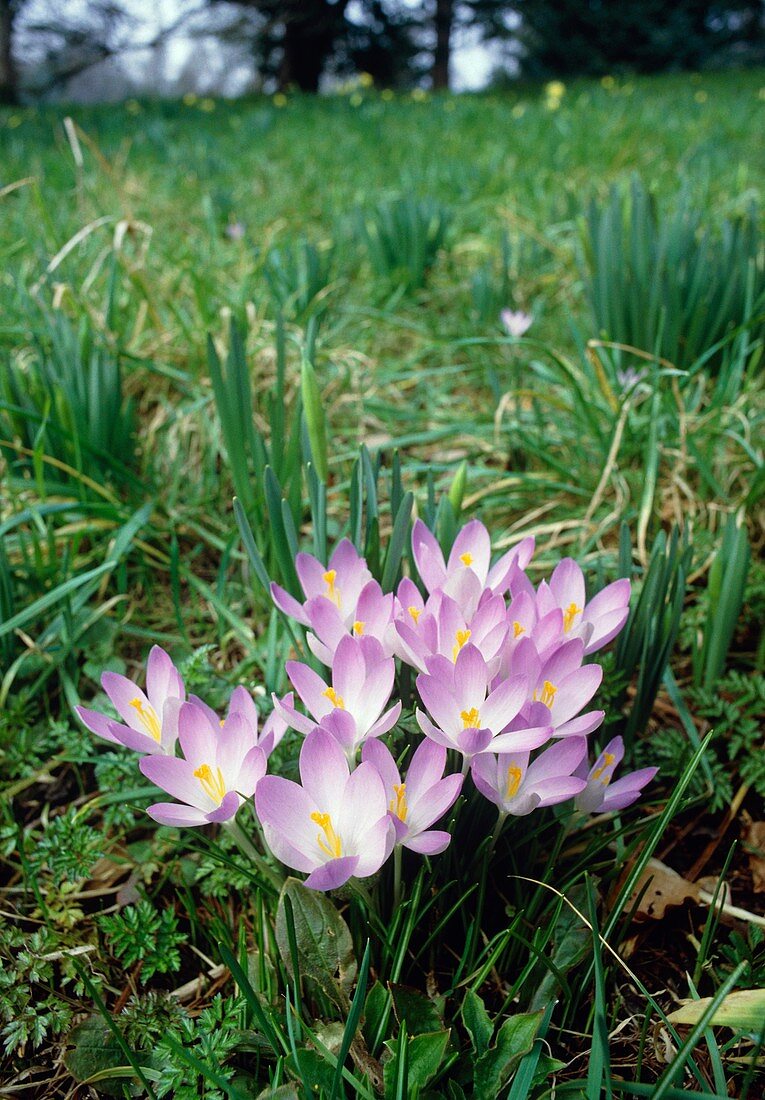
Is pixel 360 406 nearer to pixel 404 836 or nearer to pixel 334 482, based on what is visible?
pixel 334 482

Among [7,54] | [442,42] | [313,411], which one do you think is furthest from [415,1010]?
[442,42]

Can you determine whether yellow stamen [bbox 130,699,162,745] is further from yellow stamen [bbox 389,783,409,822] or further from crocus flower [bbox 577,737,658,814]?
crocus flower [bbox 577,737,658,814]

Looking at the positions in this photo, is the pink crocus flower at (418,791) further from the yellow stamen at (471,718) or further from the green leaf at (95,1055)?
the green leaf at (95,1055)

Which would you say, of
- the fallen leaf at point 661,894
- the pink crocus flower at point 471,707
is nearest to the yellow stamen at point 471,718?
the pink crocus flower at point 471,707

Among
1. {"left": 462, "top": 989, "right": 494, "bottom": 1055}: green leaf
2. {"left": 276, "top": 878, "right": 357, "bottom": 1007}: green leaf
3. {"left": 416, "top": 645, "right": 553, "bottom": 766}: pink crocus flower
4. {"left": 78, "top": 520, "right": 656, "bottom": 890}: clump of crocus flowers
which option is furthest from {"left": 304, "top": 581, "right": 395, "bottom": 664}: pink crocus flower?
{"left": 462, "top": 989, "right": 494, "bottom": 1055}: green leaf

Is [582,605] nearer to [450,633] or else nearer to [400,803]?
[450,633]
